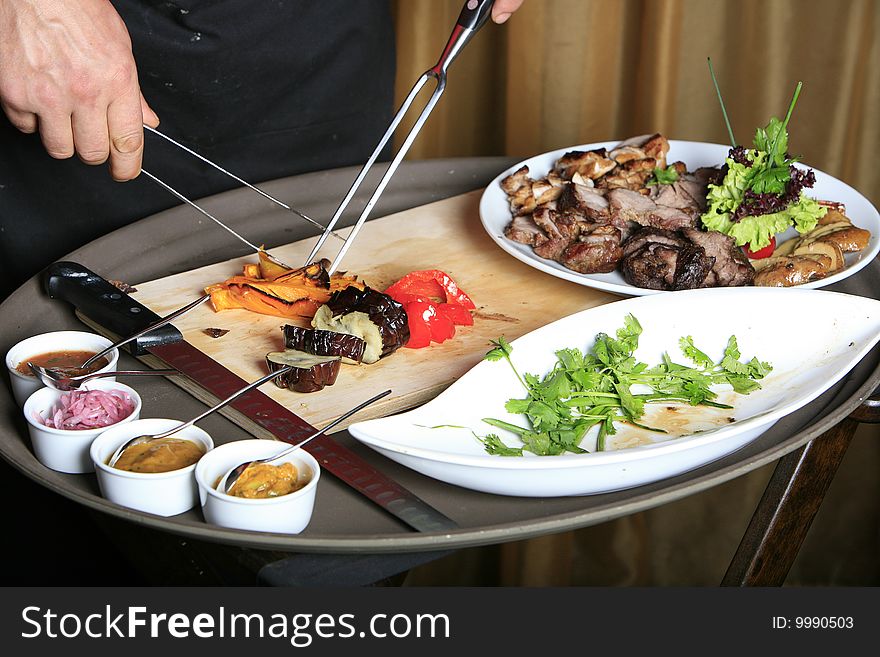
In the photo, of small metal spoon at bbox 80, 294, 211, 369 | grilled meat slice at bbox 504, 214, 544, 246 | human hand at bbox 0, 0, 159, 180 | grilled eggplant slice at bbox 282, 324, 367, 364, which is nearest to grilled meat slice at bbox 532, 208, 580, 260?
grilled meat slice at bbox 504, 214, 544, 246

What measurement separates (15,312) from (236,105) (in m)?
0.62

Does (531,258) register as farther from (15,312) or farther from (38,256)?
(38,256)

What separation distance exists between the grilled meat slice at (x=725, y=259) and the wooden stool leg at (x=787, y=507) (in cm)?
25

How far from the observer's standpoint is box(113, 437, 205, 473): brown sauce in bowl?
3.19 feet

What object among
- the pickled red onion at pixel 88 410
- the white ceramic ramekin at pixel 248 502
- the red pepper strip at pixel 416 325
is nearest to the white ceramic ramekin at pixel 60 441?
the pickled red onion at pixel 88 410

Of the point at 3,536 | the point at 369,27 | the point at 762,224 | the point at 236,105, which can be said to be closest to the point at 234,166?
the point at 236,105

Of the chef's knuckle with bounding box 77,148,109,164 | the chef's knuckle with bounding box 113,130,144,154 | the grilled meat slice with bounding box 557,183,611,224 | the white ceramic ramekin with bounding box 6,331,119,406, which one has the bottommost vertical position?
the white ceramic ramekin with bounding box 6,331,119,406

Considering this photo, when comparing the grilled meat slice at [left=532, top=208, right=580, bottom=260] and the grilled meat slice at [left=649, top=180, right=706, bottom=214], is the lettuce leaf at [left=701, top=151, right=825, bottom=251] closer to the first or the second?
the grilled meat slice at [left=649, top=180, right=706, bottom=214]

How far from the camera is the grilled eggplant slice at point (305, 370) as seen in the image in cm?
117

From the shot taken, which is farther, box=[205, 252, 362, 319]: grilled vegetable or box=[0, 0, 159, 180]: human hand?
box=[205, 252, 362, 319]: grilled vegetable

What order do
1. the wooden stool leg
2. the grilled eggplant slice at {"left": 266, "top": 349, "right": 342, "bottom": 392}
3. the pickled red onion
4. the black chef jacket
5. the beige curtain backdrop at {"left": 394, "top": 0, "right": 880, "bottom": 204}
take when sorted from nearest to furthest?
the pickled red onion < the grilled eggplant slice at {"left": 266, "top": 349, "right": 342, "bottom": 392} < the wooden stool leg < the black chef jacket < the beige curtain backdrop at {"left": 394, "top": 0, "right": 880, "bottom": 204}

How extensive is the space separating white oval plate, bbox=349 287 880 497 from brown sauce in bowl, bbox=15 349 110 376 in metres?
0.34

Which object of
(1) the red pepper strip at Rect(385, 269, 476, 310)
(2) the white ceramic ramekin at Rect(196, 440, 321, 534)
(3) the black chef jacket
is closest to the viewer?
(2) the white ceramic ramekin at Rect(196, 440, 321, 534)

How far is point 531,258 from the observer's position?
146 cm
